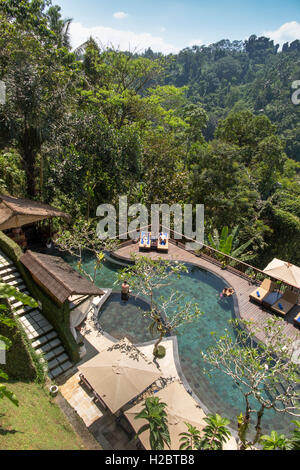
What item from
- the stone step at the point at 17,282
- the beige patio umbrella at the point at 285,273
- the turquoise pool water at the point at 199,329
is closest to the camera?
the turquoise pool water at the point at 199,329

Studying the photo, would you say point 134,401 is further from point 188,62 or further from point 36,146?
point 188,62

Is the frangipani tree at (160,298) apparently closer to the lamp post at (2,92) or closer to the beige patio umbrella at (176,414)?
the beige patio umbrella at (176,414)

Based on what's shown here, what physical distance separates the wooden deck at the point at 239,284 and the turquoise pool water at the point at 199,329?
688 mm

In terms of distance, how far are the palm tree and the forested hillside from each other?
16.3 m

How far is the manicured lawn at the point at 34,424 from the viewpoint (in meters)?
6.12

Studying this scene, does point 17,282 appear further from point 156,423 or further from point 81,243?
point 156,423

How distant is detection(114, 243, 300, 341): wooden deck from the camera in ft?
49.4

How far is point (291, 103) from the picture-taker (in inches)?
4001

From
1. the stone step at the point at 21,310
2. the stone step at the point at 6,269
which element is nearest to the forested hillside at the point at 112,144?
the stone step at the point at 6,269

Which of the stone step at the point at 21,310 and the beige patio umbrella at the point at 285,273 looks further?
the beige patio umbrella at the point at 285,273

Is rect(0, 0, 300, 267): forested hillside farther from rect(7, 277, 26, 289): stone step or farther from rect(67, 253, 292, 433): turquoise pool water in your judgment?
rect(7, 277, 26, 289): stone step

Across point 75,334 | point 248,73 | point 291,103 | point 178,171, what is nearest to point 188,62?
point 248,73

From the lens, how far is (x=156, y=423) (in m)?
7.89
